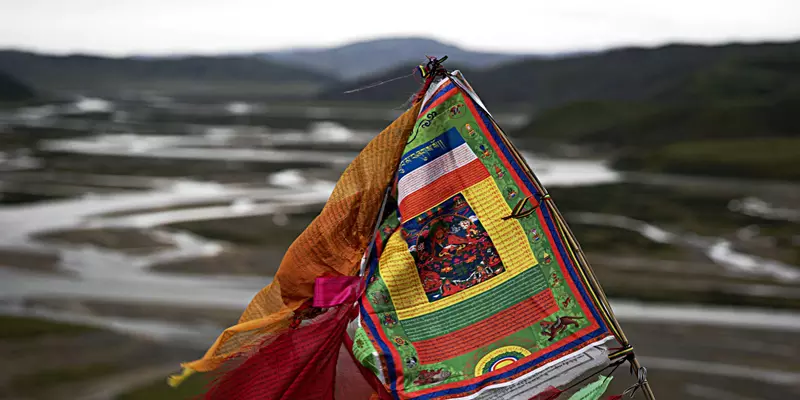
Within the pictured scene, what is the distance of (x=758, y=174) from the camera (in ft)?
117

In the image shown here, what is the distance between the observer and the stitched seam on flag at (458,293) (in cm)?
382

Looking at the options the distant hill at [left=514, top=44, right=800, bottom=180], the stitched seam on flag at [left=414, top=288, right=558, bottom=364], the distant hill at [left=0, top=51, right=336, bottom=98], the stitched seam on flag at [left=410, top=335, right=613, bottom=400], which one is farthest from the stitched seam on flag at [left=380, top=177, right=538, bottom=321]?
the distant hill at [left=0, top=51, right=336, bottom=98]

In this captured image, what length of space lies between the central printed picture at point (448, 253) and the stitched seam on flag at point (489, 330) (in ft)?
0.62

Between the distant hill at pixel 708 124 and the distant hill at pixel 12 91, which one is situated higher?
the distant hill at pixel 12 91

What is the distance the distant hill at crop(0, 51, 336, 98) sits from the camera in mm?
123938

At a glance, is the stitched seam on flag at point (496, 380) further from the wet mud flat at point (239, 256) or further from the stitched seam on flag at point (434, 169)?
the wet mud flat at point (239, 256)

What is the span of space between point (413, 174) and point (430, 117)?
289mm

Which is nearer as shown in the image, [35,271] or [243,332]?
[243,332]

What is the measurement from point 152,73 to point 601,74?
300ft

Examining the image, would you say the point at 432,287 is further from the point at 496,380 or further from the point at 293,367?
the point at 293,367

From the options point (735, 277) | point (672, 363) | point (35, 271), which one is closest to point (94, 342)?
point (35, 271)

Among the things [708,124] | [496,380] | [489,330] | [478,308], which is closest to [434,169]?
[478,308]

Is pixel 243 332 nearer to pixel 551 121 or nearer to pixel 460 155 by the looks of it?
pixel 460 155

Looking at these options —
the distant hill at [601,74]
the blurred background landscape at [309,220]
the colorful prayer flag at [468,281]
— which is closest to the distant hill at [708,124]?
the blurred background landscape at [309,220]
